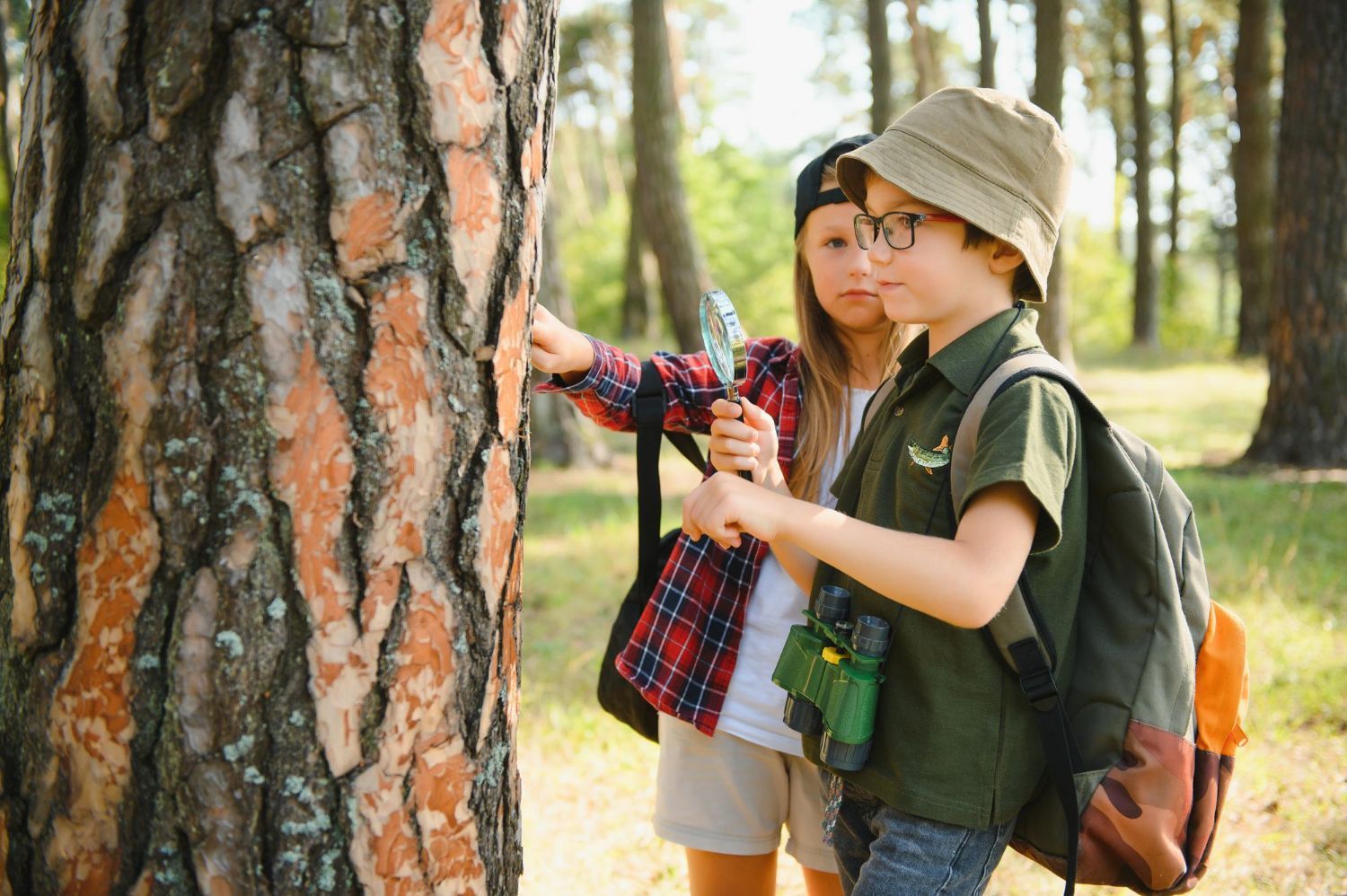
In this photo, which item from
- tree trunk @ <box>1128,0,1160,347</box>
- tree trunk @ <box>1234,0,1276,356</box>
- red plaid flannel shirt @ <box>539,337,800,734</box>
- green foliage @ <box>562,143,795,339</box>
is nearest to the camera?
red plaid flannel shirt @ <box>539,337,800,734</box>

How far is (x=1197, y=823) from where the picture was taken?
5.09 ft

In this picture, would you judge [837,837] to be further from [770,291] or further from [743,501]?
[770,291]

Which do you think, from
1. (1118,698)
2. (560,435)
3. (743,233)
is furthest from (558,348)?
(743,233)

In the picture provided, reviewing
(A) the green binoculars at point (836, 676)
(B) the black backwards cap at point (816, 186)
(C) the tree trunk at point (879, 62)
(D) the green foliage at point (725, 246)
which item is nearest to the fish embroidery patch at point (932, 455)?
(A) the green binoculars at point (836, 676)

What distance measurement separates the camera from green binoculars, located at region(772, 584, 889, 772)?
158 cm

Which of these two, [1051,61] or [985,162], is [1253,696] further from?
[1051,61]

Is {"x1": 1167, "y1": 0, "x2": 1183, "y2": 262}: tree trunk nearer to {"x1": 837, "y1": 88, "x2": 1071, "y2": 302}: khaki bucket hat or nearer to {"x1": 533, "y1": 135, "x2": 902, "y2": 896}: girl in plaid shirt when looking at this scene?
{"x1": 533, "y1": 135, "x2": 902, "y2": 896}: girl in plaid shirt

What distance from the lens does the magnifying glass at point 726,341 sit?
1746 millimetres

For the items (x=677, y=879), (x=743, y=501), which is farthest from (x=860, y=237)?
(x=677, y=879)

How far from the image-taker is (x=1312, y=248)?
702cm

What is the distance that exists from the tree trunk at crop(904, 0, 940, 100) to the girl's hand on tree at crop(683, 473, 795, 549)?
18874 millimetres

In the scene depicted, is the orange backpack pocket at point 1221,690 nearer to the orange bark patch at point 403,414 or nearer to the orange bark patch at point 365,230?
the orange bark patch at point 403,414

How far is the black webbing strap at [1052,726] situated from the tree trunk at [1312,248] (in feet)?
21.7

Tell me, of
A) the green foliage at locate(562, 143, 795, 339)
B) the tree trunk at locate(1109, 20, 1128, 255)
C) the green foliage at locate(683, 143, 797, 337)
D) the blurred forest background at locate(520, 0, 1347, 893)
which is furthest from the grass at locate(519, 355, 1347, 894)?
the tree trunk at locate(1109, 20, 1128, 255)
